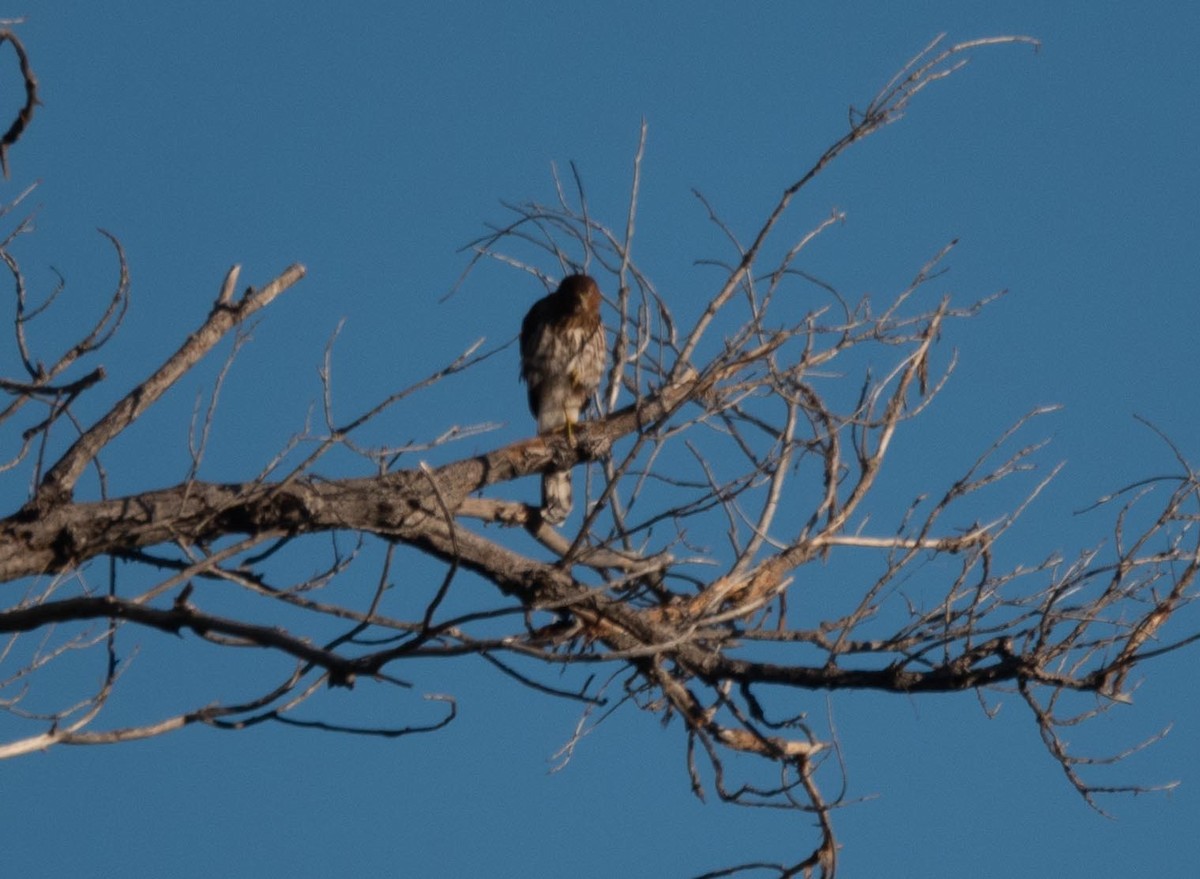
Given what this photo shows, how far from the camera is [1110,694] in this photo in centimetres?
336

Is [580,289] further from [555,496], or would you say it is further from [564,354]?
[555,496]

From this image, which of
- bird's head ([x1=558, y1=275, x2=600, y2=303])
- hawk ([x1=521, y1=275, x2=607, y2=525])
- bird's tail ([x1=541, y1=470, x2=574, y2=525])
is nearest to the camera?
bird's tail ([x1=541, y1=470, x2=574, y2=525])

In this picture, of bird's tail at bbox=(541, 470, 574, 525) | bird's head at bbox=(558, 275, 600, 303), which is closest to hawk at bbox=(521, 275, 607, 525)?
bird's head at bbox=(558, 275, 600, 303)

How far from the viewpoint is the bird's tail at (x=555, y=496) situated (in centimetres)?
413

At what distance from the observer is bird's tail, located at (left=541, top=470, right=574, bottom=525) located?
413 cm

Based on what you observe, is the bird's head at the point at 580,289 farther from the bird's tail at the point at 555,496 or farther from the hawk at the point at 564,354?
the bird's tail at the point at 555,496

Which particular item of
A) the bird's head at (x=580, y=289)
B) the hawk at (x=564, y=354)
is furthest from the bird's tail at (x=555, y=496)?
the bird's head at (x=580, y=289)

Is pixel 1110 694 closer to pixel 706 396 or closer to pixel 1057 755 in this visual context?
pixel 1057 755

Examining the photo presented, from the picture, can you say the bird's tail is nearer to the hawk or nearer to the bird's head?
the hawk

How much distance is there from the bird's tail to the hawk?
1709mm

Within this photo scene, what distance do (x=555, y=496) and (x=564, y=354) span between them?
6.73 ft

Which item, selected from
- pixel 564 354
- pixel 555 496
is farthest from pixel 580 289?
pixel 555 496

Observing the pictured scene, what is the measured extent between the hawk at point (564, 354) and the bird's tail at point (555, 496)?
171 cm

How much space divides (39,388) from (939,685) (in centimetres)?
194
